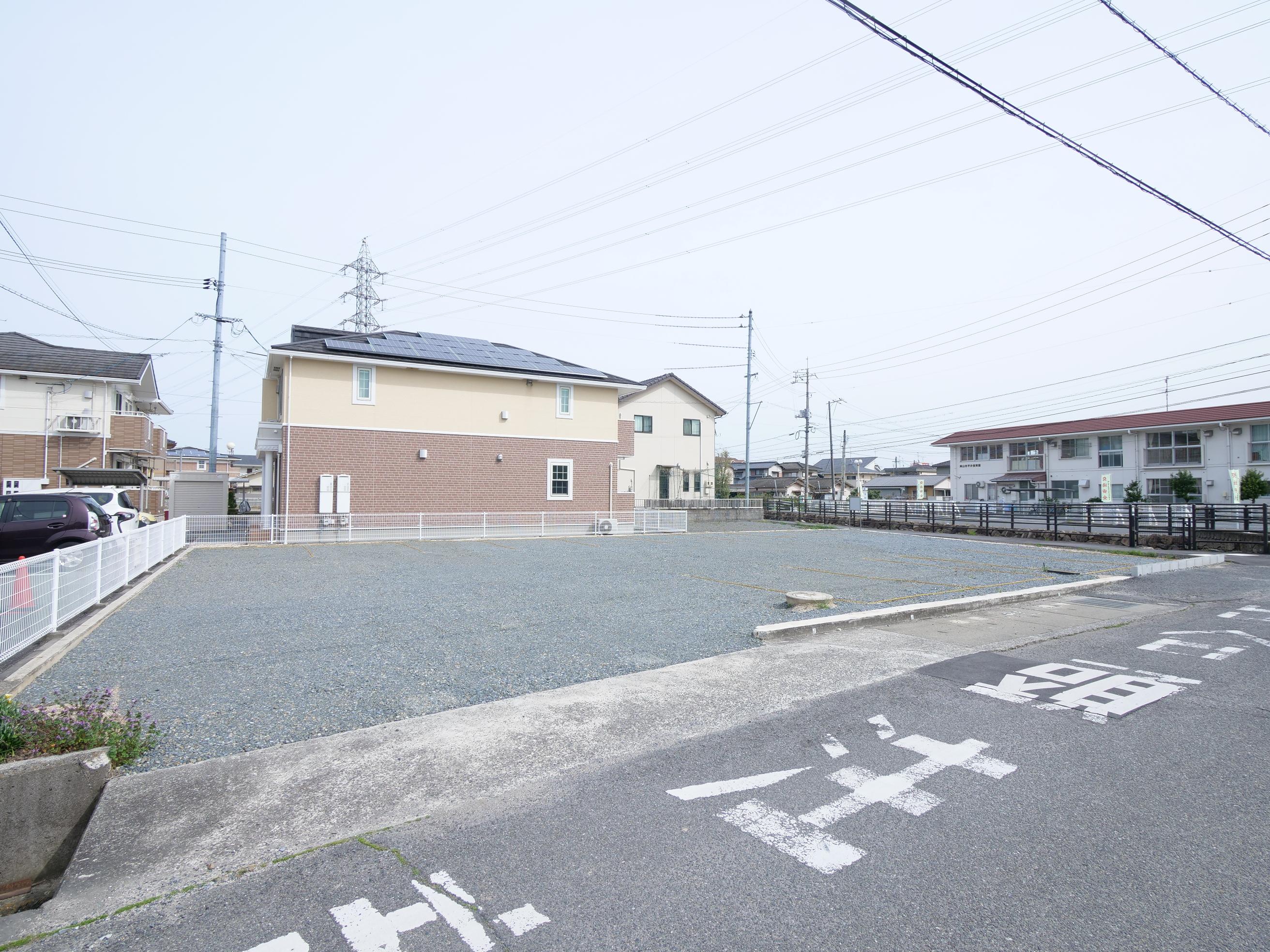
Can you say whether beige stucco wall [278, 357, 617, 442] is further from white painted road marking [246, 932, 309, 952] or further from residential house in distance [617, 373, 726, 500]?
white painted road marking [246, 932, 309, 952]

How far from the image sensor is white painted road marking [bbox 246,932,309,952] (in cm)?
244

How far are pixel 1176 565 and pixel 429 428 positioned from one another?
67.2 feet

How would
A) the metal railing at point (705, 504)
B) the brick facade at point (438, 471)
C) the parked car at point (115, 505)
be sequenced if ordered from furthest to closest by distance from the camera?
the metal railing at point (705, 504) < the brick facade at point (438, 471) < the parked car at point (115, 505)

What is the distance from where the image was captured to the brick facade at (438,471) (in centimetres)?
1983

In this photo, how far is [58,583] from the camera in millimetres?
6820

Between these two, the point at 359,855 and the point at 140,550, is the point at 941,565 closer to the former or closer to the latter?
the point at 359,855

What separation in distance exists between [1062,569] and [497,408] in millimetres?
17019

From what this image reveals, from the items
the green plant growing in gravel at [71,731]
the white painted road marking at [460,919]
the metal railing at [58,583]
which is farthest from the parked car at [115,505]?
the white painted road marking at [460,919]

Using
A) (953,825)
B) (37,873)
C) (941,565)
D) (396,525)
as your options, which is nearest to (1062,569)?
(941,565)

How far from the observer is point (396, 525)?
20.5 metres

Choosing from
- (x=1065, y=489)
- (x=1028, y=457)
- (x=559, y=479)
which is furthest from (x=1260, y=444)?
(x=559, y=479)

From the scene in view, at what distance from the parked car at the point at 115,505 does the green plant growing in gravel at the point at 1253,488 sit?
39851mm

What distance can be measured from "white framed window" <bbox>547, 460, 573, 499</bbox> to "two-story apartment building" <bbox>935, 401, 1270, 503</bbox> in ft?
83.4

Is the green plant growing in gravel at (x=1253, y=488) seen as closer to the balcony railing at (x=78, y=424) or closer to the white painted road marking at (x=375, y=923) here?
the white painted road marking at (x=375, y=923)
